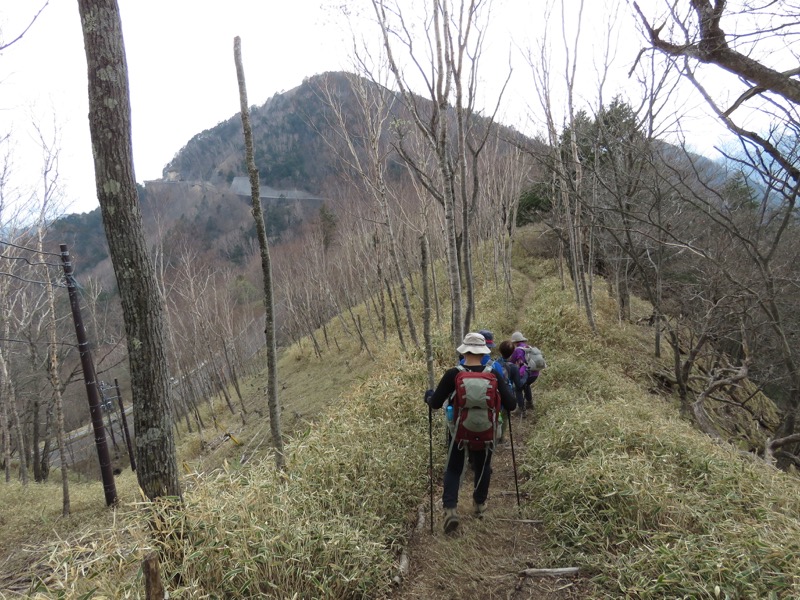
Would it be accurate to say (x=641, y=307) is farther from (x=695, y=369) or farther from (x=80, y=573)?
(x=80, y=573)

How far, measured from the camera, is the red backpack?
3.62 m

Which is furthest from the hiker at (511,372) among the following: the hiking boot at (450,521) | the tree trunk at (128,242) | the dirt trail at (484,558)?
the tree trunk at (128,242)

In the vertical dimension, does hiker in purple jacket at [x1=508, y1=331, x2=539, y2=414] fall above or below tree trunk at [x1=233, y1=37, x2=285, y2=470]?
below

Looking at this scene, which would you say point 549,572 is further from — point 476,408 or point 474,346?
point 474,346

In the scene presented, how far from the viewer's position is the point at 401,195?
15.9 meters

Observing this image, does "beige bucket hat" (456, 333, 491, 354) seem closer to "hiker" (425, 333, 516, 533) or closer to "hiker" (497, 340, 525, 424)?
"hiker" (425, 333, 516, 533)

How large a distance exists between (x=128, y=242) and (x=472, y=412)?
293 centimetres

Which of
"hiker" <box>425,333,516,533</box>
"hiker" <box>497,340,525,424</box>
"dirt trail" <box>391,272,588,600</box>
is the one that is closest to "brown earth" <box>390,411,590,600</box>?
"dirt trail" <box>391,272,588,600</box>

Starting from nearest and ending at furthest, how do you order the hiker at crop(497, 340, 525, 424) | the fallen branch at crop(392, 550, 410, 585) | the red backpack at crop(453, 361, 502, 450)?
the fallen branch at crop(392, 550, 410, 585) → the red backpack at crop(453, 361, 502, 450) → the hiker at crop(497, 340, 525, 424)

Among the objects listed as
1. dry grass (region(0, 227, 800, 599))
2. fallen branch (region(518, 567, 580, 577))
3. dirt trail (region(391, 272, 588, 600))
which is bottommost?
dirt trail (region(391, 272, 588, 600))

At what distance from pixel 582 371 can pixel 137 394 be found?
23.9 ft

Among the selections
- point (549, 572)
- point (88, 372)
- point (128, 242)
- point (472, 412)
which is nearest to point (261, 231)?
point (128, 242)

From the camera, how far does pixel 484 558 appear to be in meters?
3.38

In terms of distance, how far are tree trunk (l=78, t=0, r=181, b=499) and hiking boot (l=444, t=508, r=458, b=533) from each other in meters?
2.27
